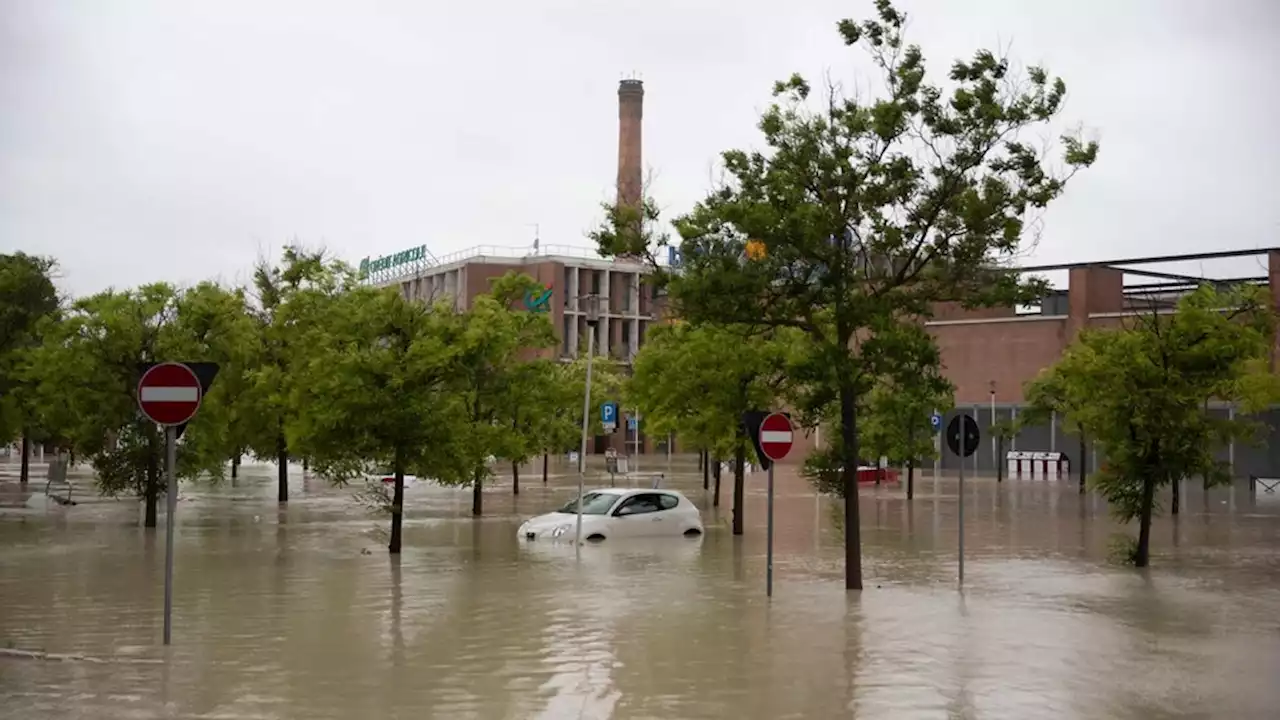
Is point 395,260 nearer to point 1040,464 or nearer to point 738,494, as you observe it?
point 1040,464

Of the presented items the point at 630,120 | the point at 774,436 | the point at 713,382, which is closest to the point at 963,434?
the point at 774,436

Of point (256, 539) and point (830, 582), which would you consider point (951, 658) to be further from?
point (256, 539)

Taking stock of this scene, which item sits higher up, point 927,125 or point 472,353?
point 927,125

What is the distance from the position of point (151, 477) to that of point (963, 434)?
19375mm

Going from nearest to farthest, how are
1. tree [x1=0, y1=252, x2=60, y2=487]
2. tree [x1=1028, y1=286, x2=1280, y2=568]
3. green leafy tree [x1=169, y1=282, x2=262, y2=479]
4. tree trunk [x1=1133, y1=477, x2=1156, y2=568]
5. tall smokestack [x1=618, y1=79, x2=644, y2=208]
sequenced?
1. tree [x1=1028, y1=286, x2=1280, y2=568]
2. tree trunk [x1=1133, y1=477, x2=1156, y2=568]
3. green leafy tree [x1=169, y1=282, x2=262, y2=479]
4. tree [x1=0, y1=252, x2=60, y2=487]
5. tall smokestack [x1=618, y1=79, x2=644, y2=208]

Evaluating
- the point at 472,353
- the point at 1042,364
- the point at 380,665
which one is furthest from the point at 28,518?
the point at 1042,364

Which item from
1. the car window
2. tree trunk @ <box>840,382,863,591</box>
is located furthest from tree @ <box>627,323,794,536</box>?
tree trunk @ <box>840,382,863,591</box>

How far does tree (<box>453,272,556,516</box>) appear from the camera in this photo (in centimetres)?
2502

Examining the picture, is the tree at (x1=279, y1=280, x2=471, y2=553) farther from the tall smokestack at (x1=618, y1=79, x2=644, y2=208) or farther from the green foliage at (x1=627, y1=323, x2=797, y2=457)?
the tall smokestack at (x1=618, y1=79, x2=644, y2=208)

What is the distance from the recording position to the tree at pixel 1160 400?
75.9 feet

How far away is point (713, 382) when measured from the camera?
99.8 ft

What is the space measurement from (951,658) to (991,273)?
733 cm

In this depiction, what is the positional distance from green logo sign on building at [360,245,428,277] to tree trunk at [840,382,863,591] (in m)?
106

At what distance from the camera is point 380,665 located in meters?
13.0
